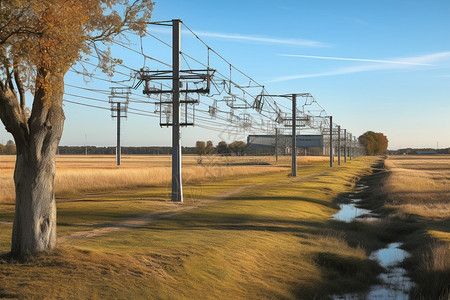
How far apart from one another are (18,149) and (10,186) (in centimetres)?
2434

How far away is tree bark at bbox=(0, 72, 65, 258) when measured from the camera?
12.0m

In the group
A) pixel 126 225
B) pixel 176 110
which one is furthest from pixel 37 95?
pixel 176 110

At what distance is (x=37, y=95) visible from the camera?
1229 cm

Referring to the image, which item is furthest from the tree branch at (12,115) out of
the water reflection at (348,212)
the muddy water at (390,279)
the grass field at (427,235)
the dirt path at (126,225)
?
the water reflection at (348,212)

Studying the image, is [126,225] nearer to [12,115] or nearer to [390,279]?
[12,115]

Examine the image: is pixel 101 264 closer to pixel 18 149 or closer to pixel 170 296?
pixel 170 296

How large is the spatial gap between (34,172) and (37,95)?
187 centimetres

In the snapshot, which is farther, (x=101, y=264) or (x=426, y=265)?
(x=426, y=265)

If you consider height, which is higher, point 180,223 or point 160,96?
point 160,96

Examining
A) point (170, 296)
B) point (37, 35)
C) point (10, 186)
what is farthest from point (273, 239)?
point (10, 186)

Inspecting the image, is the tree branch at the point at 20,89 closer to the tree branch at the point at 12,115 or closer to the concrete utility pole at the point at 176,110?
the tree branch at the point at 12,115

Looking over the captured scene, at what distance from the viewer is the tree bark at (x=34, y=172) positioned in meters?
12.0

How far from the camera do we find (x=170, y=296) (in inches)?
453

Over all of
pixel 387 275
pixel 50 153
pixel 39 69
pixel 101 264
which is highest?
pixel 39 69
